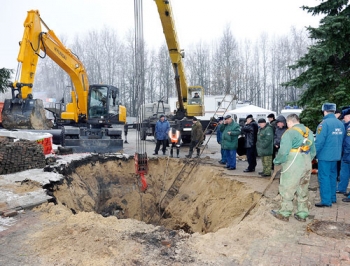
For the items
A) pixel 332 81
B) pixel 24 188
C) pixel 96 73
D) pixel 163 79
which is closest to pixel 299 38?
pixel 163 79

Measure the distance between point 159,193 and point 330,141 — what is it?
5.68 metres

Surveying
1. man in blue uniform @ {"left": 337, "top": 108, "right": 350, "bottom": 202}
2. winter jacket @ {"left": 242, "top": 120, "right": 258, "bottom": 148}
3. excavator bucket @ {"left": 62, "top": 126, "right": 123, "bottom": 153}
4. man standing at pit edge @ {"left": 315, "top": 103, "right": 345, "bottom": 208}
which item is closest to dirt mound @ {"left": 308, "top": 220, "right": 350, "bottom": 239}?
man standing at pit edge @ {"left": 315, "top": 103, "right": 345, "bottom": 208}

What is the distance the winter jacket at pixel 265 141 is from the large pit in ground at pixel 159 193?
3.33 feet

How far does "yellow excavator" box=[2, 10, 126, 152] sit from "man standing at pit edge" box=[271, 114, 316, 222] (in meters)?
8.32

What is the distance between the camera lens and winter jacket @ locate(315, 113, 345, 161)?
486 centimetres

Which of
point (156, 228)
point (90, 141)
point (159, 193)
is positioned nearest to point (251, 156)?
point (159, 193)

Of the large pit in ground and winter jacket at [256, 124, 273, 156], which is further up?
winter jacket at [256, 124, 273, 156]

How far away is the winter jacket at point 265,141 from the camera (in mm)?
6992

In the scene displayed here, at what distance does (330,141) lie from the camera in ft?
16.0

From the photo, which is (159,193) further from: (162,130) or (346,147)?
(346,147)

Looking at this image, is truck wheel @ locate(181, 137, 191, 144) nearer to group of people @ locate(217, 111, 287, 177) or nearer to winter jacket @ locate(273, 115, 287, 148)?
group of people @ locate(217, 111, 287, 177)

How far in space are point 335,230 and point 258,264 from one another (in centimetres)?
161

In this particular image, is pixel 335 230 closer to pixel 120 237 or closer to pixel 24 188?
pixel 120 237

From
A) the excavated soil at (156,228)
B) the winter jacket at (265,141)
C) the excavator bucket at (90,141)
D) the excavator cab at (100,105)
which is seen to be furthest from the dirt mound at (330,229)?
the excavator cab at (100,105)
